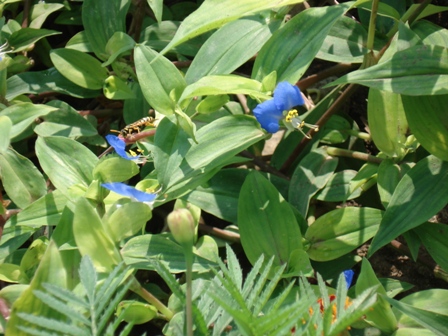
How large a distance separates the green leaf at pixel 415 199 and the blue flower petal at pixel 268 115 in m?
0.31

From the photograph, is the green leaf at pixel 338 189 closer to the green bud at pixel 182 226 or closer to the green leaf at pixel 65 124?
the green leaf at pixel 65 124

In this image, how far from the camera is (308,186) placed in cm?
165

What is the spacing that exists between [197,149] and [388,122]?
1.58ft

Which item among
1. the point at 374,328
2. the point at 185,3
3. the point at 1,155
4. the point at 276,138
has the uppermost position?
the point at 185,3

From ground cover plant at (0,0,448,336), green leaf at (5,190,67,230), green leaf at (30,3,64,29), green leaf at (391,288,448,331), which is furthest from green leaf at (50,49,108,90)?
green leaf at (391,288,448,331)

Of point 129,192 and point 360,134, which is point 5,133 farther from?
point 360,134

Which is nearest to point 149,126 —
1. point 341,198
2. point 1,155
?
point 1,155

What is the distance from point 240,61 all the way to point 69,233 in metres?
0.55

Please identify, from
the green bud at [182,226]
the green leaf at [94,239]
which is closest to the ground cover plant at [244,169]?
the green leaf at [94,239]

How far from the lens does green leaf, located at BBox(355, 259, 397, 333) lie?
1.30 meters

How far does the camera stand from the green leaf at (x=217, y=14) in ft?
→ 4.37

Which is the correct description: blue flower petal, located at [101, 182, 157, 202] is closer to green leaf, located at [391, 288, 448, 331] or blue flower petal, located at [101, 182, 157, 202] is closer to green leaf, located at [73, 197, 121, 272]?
green leaf, located at [73, 197, 121, 272]

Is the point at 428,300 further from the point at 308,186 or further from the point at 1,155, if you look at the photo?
the point at 1,155

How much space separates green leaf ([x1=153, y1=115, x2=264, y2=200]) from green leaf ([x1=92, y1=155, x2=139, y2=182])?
0.10 m
